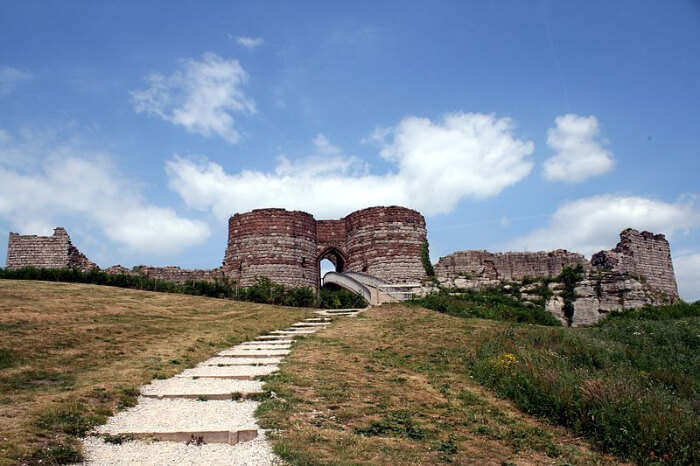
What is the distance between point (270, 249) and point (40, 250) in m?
12.7

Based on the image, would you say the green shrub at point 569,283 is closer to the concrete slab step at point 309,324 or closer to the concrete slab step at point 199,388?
the concrete slab step at point 309,324

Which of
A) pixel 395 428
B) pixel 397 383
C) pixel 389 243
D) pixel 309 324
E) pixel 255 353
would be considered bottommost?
pixel 395 428

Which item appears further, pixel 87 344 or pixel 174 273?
pixel 174 273

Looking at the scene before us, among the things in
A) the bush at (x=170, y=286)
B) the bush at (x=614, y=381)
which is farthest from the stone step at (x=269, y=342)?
the bush at (x=170, y=286)

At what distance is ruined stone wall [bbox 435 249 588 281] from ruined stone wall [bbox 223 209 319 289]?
27.5ft

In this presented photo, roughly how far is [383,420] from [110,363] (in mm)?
6443

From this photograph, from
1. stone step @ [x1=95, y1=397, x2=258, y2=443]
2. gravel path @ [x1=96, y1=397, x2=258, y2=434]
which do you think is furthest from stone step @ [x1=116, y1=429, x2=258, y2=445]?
gravel path @ [x1=96, y1=397, x2=258, y2=434]

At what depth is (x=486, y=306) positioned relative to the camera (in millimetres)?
22844

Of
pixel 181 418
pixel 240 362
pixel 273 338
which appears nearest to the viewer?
pixel 181 418

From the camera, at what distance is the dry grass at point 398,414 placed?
6.47m

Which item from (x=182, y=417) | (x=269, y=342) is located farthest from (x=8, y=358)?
(x=269, y=342)

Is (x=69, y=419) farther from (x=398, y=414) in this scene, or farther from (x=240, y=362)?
(x=240, y=362)

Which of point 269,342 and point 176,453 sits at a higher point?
point 269,342

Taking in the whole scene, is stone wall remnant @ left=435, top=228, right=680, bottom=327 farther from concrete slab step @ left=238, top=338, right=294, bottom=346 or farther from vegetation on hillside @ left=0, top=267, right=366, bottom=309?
concrete slab step @ left=238, top=338, right=294, bottom=346
